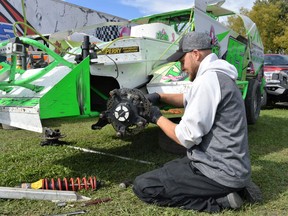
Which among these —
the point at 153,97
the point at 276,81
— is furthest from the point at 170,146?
the point at 276,81

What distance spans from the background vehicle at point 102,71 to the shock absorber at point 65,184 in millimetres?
538

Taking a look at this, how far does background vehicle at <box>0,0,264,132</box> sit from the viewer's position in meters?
2.98

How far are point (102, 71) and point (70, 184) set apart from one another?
3.98ft

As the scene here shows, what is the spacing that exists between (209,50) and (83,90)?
118 centimetres

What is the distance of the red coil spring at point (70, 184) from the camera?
3043 millimetres

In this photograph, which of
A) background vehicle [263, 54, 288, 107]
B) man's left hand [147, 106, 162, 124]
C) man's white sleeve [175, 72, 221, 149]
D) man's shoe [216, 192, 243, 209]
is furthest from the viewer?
background vehicle [263, 54, 288, 107]

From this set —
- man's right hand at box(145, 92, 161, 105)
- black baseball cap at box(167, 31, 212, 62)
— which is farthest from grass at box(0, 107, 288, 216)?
black baseball cap at box(167, 31, 212, 62)

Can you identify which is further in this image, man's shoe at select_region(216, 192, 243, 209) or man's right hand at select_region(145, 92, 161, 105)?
man's right hand at select_region(145, 92, 161, 105)

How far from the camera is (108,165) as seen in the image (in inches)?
154

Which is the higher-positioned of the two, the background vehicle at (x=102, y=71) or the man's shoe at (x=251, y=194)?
the background vehicle at (x=102, y=71)

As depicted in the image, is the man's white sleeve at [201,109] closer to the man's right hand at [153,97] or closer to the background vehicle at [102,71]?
the man's right hand at [153,97]

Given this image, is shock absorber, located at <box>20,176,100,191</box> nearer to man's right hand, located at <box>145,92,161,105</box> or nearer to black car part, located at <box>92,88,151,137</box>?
black car part, located at <box>92,88,151,137</box>

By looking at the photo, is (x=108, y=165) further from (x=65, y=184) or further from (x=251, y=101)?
(x=251, y=101)

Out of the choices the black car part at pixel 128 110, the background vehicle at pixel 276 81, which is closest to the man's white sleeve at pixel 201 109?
the black car part at pixel 128 110
